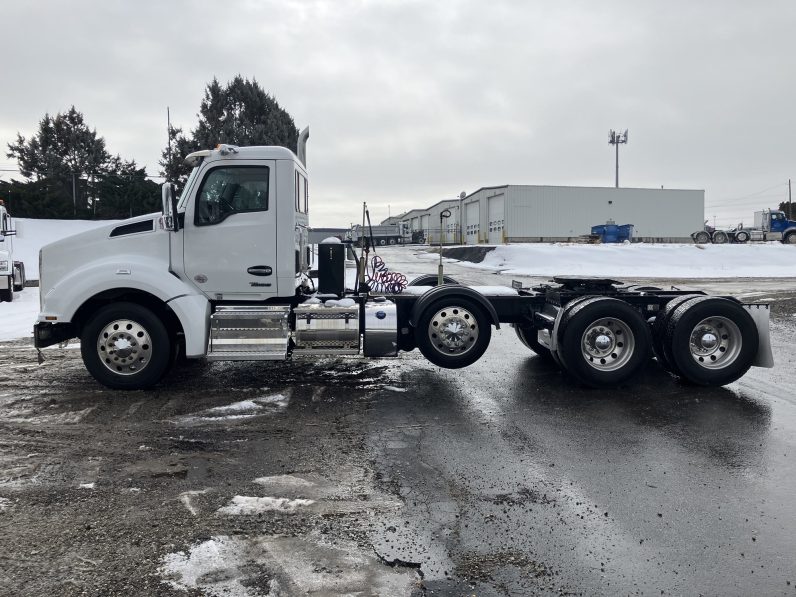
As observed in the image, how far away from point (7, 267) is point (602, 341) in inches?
630

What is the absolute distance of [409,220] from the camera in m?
113

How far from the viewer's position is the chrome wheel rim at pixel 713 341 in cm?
795

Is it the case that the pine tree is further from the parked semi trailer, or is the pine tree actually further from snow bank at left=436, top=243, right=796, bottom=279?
the parked semi trailer

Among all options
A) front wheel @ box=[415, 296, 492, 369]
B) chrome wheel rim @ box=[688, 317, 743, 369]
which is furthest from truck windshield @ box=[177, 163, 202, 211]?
chrome wheel rim @ box=[688, 317, 743, 369]

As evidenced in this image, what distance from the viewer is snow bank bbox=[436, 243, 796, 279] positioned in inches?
1247

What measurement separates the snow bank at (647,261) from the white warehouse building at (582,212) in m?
18.2

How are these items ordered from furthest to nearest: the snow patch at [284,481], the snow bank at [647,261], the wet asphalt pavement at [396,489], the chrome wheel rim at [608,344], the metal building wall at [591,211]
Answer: the metal building wall at [591,211]
the snow bank at [647,261]
the chrome wheel rim at [608,344]
the snow patch at [284,481]
the wet asphalt pavement at [396,489]

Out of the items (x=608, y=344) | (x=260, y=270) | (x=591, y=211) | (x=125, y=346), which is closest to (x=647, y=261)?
(x=591, y=211)

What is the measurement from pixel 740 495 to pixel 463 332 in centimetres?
390

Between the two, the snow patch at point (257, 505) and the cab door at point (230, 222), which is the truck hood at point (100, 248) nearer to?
the cab door at point (230, 222)

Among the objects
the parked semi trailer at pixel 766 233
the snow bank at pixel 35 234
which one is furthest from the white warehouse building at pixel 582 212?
the snow bank at pixel 35 234

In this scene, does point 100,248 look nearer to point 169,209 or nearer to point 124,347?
point 169,209

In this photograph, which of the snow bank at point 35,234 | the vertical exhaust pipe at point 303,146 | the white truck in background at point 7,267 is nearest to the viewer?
the vertical exhaust pipe at point 303,146

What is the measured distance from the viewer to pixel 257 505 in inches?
173
